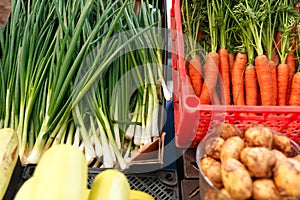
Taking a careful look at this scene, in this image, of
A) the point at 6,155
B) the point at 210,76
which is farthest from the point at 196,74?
the point at 6,155

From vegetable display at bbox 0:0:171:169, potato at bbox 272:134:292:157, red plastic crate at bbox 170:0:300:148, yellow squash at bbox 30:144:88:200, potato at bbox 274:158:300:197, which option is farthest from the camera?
vegetable display at bbox 0:0:171:169

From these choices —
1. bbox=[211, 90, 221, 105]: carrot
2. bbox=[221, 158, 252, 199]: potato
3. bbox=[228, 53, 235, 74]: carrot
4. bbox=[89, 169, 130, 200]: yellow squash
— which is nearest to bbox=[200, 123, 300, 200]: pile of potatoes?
bbox=[221, 158, 252, 199]: potato

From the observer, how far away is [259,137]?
0.72m

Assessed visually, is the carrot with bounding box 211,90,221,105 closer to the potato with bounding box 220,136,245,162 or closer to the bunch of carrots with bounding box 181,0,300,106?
the bunch of carrots with bounding box 181,0,300,106

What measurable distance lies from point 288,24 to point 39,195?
100cm

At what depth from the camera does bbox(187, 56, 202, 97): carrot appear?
45.2 inches

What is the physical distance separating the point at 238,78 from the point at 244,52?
10cm

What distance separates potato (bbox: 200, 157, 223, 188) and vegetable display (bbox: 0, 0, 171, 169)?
349 millimetres

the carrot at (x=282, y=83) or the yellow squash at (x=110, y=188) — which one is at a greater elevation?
the carrot at (x=282, y=83)

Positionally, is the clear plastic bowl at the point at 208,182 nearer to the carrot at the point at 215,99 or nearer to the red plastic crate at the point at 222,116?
the red plastic crate at the point at 222,116

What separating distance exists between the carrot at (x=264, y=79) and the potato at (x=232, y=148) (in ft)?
1.31

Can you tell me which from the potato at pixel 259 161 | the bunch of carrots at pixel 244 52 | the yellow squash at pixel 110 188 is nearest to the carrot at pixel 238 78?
the bunch of carrots at pixel 244 52

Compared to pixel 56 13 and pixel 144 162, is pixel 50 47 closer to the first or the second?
pixel 56 13

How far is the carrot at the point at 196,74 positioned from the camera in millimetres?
1148
